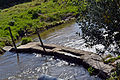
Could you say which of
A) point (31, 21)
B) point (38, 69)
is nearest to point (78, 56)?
point (38, 69)

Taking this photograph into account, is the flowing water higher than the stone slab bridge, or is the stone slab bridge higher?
the stone slab bridge

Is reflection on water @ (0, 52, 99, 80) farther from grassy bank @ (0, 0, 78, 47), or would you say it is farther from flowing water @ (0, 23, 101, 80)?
grassy bank @ (0, 0, 78, 47)

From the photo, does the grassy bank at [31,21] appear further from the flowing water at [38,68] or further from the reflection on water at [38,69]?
the reflection on water at [38,69]

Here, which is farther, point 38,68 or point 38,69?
point 38,68

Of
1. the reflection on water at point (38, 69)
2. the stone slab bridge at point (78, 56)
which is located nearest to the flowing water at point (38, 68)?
the reflection on water at point (38, 69)

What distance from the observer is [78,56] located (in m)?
16.2

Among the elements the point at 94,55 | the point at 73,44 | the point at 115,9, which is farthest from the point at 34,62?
the point at 115,9

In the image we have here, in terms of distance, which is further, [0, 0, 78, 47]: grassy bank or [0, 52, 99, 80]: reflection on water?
[0, 0, 78, 47]: grassy bank

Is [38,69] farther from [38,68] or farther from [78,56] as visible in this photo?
[78,56]

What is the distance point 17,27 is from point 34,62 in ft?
62.3

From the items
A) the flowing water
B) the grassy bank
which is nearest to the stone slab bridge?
the flowing water

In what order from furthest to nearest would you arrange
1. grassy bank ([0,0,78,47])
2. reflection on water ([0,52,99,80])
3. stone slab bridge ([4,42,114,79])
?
1. grassy bank ([0,0,78,47])
2. reflection on water ([0,52,99,80])
3. stone slab bridge ([4,42,114,79])

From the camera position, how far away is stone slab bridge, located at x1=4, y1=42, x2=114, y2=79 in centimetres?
1237

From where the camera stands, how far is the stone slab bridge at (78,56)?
12367mm
